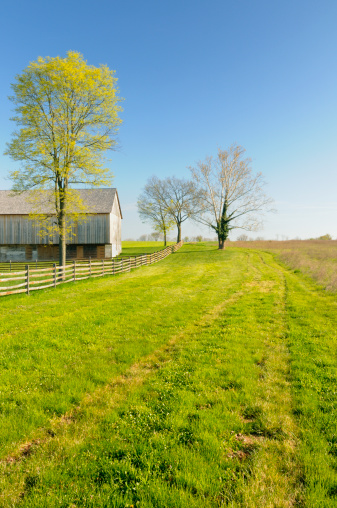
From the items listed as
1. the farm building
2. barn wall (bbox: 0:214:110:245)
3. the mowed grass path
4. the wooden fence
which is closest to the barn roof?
the farm building

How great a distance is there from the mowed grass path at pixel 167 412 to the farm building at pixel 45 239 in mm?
27622

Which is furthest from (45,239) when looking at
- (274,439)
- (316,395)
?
(274,439)

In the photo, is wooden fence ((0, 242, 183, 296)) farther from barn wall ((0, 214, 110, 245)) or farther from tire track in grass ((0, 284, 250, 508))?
tire track in grass ((0, 284, 250, 508))

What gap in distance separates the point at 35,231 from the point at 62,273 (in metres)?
22.0

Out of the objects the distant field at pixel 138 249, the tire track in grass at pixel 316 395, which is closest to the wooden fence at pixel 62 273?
the tire track in grass at pixel 316 395

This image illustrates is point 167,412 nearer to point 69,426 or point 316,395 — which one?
point 69,426

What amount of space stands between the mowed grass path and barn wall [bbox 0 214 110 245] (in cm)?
2747

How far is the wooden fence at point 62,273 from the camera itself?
45.6 ft

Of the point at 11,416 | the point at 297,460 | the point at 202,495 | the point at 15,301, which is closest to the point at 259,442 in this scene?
the point at 297,460

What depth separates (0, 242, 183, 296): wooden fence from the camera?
13895 mm

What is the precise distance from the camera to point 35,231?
36.1 meters

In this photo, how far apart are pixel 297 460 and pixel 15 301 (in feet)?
40.3

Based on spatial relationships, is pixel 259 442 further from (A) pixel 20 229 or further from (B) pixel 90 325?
(A) pixel 20 229

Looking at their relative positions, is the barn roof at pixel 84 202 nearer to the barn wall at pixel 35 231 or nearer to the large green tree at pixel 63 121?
the barn wall at pixel 35 231
